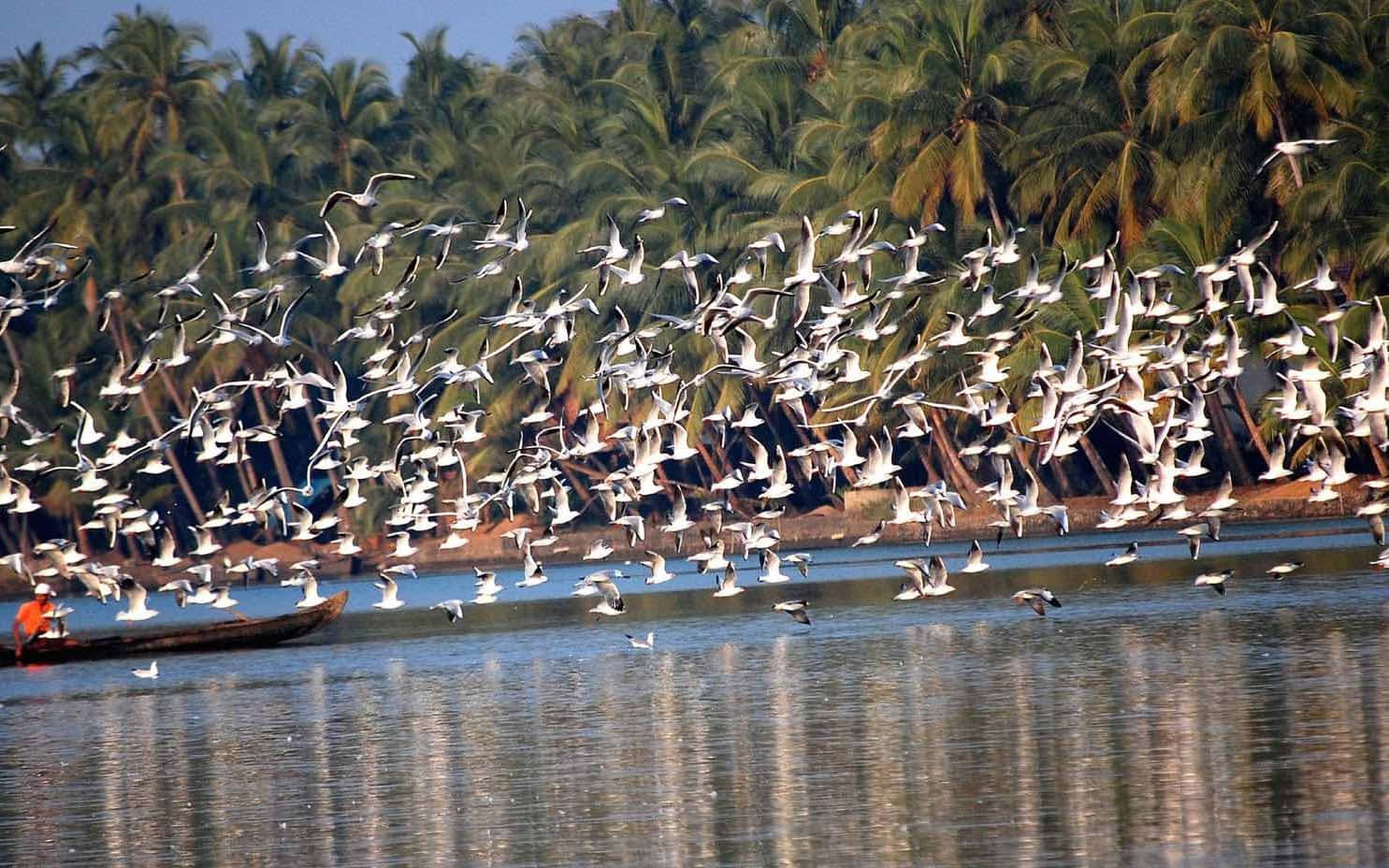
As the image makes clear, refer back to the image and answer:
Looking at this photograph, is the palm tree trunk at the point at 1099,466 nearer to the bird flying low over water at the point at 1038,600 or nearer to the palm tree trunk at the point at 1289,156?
the palm tree trunk at the point at 1289,156

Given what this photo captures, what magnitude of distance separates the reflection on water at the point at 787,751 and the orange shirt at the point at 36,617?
3.08 m

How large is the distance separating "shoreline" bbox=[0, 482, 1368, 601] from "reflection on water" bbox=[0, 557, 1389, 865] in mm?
15820

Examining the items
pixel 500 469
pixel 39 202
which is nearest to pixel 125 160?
pixel 39 202

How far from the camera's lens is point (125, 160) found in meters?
83.1

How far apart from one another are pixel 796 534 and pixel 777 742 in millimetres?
40469

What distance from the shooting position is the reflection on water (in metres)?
18.4

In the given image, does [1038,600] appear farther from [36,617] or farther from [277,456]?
[277,456]

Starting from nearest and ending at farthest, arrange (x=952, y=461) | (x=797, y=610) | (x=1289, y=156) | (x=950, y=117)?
(x=797, y=610)
(x=1289, y=156)
(x=950, y=117)
(x=952, y=461)

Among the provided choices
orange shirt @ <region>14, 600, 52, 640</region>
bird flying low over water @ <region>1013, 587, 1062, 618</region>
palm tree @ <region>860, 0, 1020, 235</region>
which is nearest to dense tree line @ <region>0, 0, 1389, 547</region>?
palm tree @ <region>860, 0, 1020, 235</region>

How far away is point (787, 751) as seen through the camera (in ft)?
77.3

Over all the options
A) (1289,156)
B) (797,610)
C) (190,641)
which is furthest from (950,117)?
(190,641)

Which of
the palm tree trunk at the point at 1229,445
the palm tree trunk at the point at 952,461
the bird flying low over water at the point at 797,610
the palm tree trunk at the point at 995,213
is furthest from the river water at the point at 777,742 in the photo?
the palm tree trunk at the point at 952,461

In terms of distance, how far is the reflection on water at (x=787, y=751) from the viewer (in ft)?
60.3

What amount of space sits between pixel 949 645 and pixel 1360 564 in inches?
397
